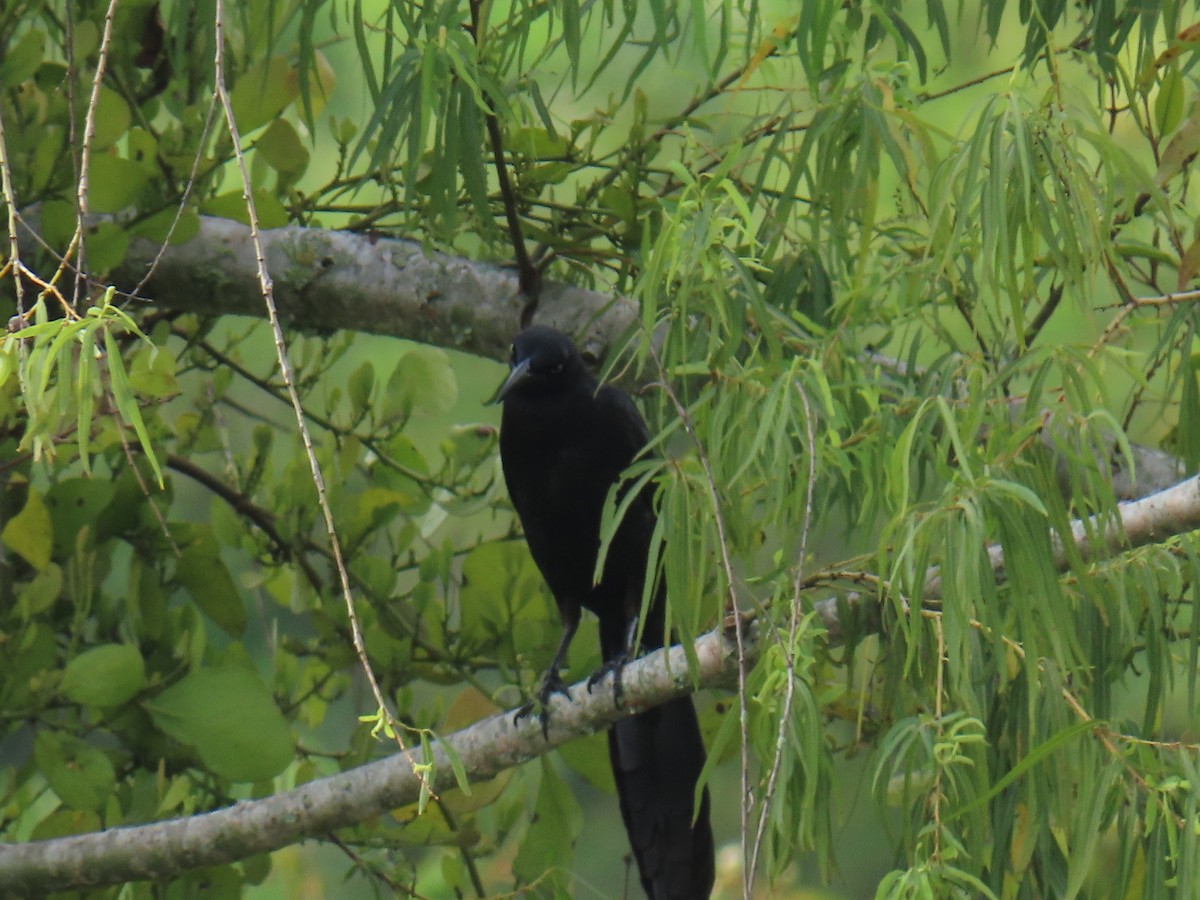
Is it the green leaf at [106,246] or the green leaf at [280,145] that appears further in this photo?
the green leaf at [280,145]

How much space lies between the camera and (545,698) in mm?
2023

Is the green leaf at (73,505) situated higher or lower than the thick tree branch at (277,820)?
higher

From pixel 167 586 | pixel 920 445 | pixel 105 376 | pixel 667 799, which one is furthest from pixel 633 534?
pixel 920 445

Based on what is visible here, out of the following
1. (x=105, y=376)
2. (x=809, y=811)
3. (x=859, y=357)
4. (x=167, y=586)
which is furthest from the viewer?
(x=167, y=586)

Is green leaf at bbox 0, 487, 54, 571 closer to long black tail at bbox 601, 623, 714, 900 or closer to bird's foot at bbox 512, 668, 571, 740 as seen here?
bird's foot at bbox 512, 668, 571, 740

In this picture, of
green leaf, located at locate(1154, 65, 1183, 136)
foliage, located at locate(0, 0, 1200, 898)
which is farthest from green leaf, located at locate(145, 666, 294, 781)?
green leaf, located at locate(1154, 65, 1183, 136)

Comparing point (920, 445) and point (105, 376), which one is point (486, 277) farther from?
point (920, 445)

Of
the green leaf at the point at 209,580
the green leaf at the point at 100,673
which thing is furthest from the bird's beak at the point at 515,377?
the green leaf at the point at 100,673

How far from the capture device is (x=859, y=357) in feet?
4.88

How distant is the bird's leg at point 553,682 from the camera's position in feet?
6.32

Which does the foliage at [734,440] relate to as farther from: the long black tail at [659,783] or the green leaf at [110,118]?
the long black tail at [659,783]

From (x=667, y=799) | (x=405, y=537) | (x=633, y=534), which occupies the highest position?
(x=405, y=537)

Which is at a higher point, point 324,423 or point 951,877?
point 324,423

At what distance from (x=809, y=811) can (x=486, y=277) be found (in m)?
1.26
